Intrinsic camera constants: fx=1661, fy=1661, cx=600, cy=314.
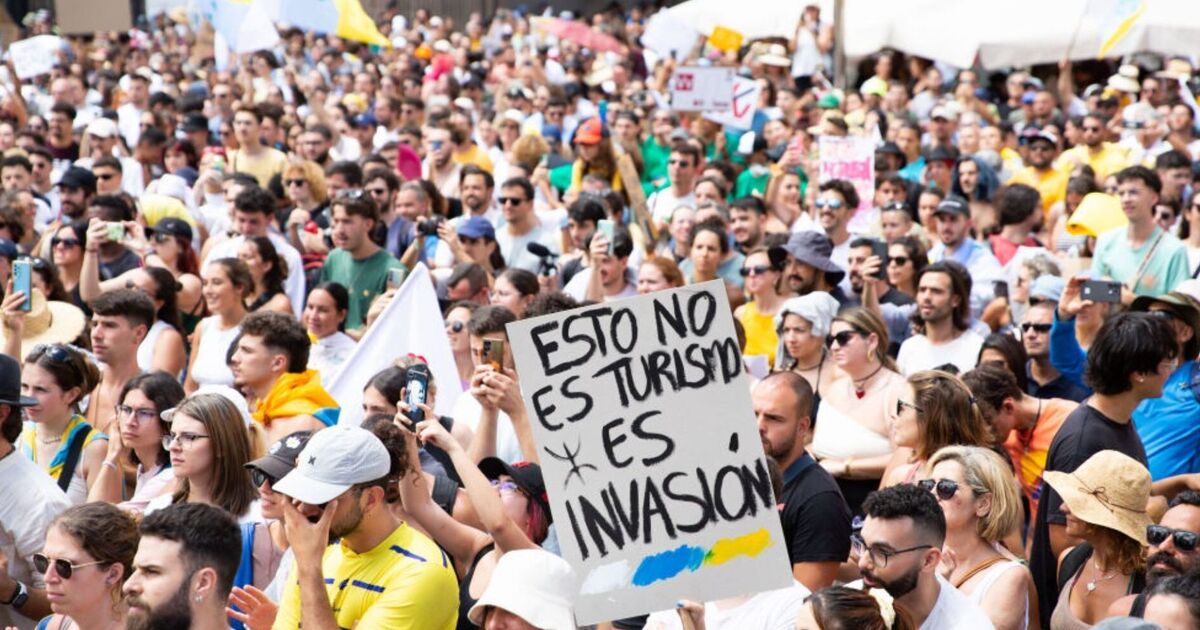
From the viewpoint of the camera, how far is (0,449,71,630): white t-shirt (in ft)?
17.5

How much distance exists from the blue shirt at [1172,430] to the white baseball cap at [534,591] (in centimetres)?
274

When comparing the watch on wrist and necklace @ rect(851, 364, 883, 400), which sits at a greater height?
necklace @ rect(851, 364, 883, 400)

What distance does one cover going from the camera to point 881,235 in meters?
11.1

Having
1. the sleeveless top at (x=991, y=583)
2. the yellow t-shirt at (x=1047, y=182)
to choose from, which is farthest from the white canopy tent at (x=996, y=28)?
the sleeveless top at (x=991, y=583)

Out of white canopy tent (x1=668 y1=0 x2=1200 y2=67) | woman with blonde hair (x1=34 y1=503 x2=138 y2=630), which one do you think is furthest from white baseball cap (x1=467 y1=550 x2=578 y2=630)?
white canopy tent (x1=668 y1=0 x2=1200 y2=67)

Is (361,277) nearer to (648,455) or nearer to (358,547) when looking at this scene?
(358,547)

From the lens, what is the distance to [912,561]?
4441mm

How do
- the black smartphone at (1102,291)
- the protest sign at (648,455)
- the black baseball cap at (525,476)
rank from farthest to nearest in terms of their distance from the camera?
the black smartphone at (1102,291), the black baseball cap at (525,476), the protest sign at (648,455)

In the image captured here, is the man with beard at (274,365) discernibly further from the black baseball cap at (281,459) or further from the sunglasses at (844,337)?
the sunglasses at (844,337)

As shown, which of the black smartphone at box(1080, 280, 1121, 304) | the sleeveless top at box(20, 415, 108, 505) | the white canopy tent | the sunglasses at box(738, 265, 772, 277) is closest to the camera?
the sleeveless top at box(20, 415, 108, 505)

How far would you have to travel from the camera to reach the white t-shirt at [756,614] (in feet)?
15.5

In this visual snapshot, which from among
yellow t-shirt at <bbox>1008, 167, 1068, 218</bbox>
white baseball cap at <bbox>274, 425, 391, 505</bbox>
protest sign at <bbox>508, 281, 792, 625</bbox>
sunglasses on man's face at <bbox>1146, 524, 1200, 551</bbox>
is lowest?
yellow t-shirt at <bbox>1008, 167, 1068, 218</bbox>

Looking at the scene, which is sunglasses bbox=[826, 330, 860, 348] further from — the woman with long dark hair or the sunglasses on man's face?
the woman with long dark hair

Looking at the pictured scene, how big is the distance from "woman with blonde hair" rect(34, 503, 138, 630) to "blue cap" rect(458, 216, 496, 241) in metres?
5.28
